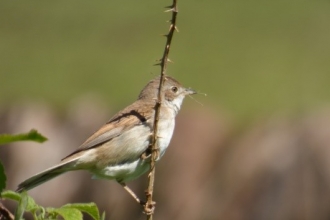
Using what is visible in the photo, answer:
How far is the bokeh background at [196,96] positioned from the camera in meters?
11.2

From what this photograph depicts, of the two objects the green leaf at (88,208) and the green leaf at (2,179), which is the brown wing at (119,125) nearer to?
the green leaf at (88,208)

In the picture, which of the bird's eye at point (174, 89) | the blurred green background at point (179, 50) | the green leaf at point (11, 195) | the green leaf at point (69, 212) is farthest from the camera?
the blurred green background at point (179, 50)

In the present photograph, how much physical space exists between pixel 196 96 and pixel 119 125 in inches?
647

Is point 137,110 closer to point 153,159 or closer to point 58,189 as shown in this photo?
point 153,159

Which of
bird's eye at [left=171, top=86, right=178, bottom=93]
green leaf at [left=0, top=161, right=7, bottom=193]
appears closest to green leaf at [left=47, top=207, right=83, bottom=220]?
green leaf at [left=0, top=161, right=7, bottom=193]

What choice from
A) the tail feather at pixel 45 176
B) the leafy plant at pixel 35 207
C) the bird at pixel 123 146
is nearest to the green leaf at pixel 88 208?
the leafy plant at pixel 35 207

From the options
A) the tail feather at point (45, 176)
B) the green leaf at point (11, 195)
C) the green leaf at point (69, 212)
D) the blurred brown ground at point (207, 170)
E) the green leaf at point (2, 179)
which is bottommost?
the blurred brown ground at point (207, 170)

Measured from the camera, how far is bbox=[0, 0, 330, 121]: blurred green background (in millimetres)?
23031

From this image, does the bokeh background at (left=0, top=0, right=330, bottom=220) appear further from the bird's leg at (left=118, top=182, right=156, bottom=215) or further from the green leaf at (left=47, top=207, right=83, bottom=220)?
the green leaf at (left=47, top=207, right=83, bottom=220)

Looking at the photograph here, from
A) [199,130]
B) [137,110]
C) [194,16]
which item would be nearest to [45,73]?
[194,16]

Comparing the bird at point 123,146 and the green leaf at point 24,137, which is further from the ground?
the green leaf at point 24,137

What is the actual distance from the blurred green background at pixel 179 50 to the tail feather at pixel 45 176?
1482 cm

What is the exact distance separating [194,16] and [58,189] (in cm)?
1874

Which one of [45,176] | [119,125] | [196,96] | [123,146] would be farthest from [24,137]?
[196,96]
